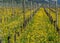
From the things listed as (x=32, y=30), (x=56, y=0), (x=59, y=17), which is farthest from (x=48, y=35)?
(x=59, y=17)

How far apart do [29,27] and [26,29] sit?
0.30 meters

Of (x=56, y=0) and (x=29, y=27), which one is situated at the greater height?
(x=56, y=0)

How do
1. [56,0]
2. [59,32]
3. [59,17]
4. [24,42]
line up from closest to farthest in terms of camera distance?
[24,42] < [59,32] < [56,0] < [59,17]

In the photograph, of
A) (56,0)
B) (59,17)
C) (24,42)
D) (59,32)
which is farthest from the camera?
(59,17)

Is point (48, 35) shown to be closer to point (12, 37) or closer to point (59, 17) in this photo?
point (12, 37)

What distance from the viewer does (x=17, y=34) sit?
10.2m

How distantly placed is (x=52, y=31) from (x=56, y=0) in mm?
1340

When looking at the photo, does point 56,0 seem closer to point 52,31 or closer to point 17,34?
point 52,31

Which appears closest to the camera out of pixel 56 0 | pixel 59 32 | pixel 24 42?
pixel 24 42

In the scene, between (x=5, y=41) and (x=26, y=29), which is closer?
(x=5, y=41)

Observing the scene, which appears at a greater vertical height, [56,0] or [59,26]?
[56,0]

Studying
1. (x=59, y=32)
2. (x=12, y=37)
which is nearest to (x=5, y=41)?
(x=12, y=37)

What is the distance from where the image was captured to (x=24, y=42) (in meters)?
9.27

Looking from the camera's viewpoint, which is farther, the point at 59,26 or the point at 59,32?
the point at 59,26
